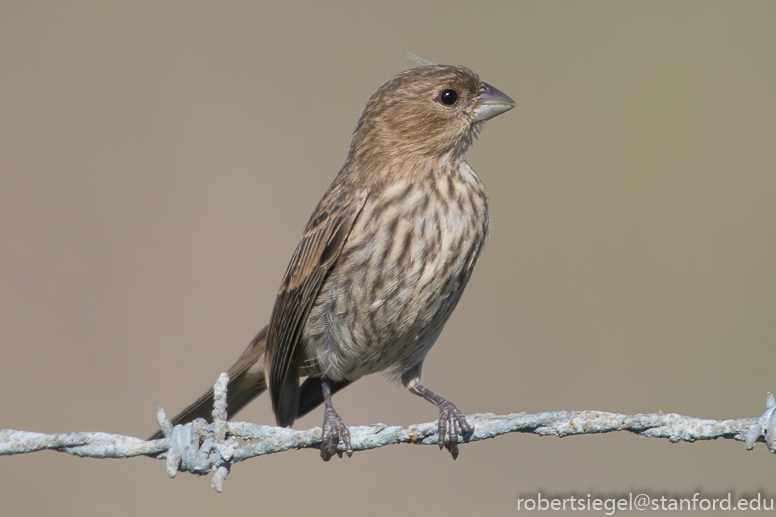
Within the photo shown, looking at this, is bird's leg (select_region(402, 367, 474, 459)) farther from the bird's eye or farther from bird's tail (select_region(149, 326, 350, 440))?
the bird's eye

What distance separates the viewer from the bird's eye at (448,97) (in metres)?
4.22

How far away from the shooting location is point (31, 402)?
683 cm

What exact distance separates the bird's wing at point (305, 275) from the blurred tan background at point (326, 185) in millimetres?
2293

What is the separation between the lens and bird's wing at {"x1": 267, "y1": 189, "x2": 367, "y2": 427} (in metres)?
3.98

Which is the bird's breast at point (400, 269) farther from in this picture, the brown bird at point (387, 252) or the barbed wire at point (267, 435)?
the barbed wire at point (267, 435)

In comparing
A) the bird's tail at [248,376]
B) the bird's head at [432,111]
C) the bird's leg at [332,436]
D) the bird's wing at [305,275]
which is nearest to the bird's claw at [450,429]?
the bird's leg at [332,436]

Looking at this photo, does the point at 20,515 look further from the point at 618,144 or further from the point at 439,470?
the point at 618,144

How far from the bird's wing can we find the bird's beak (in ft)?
2.41

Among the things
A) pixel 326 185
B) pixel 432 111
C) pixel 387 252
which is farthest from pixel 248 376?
pixel 326 185

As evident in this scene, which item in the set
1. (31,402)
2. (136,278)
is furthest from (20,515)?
(136,278)

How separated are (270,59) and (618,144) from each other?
3969 mm

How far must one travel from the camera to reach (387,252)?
3.89 m

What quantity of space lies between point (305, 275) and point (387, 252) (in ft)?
1.46

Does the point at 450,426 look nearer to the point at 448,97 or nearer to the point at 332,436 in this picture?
the point at 332,436
